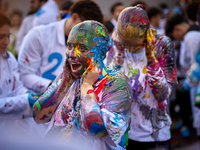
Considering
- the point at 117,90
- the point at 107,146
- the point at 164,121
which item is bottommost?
the point at 164,121

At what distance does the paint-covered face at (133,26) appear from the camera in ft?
6.75

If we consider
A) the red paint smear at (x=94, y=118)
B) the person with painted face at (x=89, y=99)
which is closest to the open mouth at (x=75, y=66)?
the person with painted face at (x=89, y=99)

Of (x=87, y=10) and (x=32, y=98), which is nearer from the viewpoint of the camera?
(x=32, y=98)

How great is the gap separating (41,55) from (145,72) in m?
1.38

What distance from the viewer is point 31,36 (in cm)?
298

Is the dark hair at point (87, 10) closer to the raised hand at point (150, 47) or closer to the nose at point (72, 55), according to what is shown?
the raised hand at point (150, 47)

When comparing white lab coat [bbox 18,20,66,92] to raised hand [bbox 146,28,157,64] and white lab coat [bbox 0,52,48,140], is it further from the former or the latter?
raised hand [bbox 146,28,157,64]

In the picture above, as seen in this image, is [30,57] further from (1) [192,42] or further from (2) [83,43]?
(1) [192,42]

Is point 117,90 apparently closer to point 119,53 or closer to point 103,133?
point 103,133

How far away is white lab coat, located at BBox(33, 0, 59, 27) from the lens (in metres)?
4.56

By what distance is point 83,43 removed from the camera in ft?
5.66

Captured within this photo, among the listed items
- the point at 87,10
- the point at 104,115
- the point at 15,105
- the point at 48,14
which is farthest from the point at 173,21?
the point at 104,115

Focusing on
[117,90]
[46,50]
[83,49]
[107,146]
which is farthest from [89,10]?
[107,146]

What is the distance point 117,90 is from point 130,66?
640 mm
